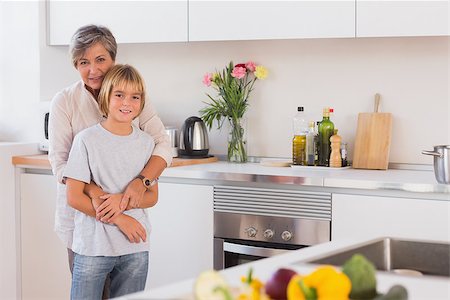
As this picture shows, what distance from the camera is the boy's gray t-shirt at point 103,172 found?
2.65 meters

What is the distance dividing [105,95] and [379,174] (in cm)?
128

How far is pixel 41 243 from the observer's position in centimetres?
388

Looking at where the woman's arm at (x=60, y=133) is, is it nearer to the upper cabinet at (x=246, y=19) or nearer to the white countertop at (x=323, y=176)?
the white countertop at (x=323, y=176)

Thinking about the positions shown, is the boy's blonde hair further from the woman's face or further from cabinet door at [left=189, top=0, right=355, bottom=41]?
cabinet door at [left=189, top=0, right=355, bottom=41]

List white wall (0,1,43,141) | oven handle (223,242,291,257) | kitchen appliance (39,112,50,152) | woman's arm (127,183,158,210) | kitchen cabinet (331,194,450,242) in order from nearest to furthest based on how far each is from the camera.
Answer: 1. woman's arm (127,183,158,210)
2. kitchen cabinet (331,194,450,242)
3. oven handle (223,242,291,257)
4. kitchen appliance (39,112,50,152)
5. white wall (0,1,43,141)

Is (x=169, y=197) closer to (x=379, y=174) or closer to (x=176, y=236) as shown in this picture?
(x=176, y=236)

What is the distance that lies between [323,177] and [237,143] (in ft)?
2.57

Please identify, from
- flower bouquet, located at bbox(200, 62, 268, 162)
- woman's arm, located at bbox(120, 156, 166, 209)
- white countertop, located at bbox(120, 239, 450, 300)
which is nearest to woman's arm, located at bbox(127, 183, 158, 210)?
woman's arm, located at bbox(120, 156, 166, 209)

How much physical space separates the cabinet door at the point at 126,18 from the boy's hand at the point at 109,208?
1.30 meters

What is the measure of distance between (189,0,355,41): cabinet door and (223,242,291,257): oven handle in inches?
36.5

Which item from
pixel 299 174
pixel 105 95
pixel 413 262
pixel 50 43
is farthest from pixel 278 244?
pixel 50 43

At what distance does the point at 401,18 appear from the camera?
325cm

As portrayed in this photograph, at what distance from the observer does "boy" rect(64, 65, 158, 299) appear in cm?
265

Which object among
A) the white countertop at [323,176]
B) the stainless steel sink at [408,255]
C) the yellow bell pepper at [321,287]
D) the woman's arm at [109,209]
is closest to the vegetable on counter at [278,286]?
the yellow bell pepper at [321,287]
